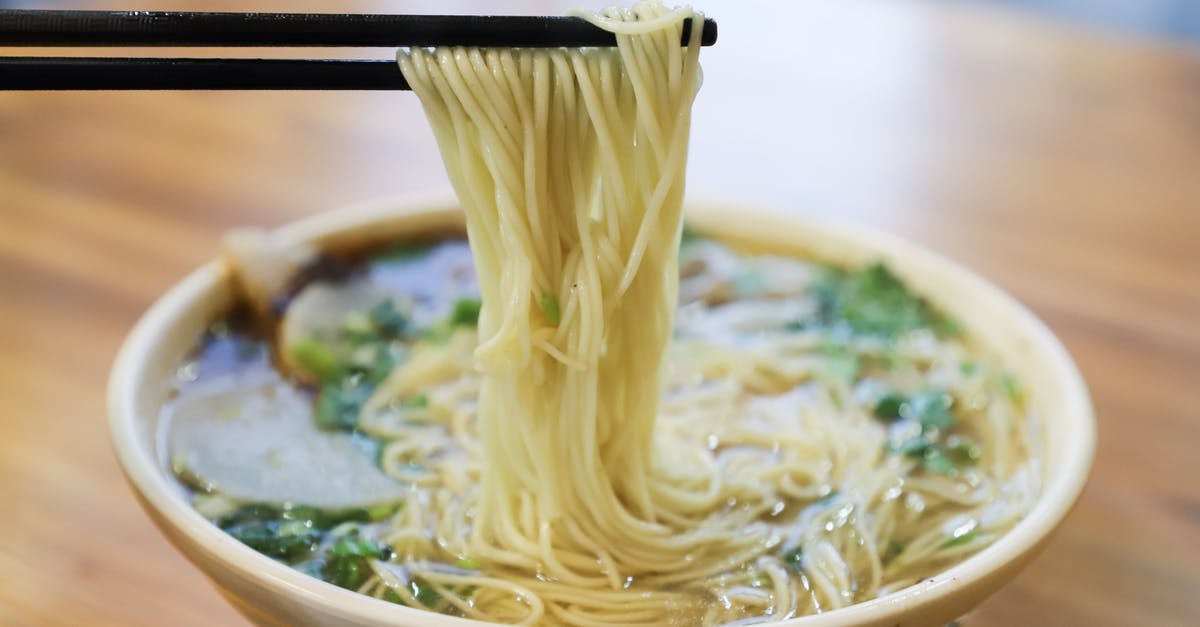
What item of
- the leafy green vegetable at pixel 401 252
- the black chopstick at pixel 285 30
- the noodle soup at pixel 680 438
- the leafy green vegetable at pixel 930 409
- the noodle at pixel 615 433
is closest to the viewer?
the black chopstick at pixel 285 30

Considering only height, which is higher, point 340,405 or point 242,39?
point 242,39

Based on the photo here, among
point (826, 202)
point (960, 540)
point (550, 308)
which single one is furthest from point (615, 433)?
point (826, 202)

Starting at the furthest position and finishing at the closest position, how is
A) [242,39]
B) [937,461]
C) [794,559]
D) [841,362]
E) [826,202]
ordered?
[826,202] < [841,362] < [937,461] < [794,559] < [242,39]

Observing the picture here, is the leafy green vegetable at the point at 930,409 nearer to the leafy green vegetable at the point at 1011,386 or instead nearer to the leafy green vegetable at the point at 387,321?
the leafy green vegetable at the point at 1011,386

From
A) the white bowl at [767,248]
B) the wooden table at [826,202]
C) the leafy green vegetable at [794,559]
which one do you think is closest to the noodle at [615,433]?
the leafy green vegetable at [794,559]

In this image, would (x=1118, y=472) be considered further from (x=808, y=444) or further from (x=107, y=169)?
(x=107, y=169)

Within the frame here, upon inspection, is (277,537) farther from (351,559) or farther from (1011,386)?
(1011,386)

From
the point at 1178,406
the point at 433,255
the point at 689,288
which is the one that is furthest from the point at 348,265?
the point at 1178,406
